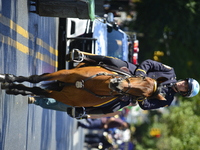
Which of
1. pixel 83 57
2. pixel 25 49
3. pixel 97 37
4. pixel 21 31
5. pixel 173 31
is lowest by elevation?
pixel 83 57

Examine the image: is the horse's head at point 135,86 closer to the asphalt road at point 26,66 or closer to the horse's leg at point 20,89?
the horse's leg at point 20,89

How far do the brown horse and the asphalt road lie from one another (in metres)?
0.69

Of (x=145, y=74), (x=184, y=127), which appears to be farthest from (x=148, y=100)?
(x=184, y=127)

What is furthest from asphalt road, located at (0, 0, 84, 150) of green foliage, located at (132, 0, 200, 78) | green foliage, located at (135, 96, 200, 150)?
green foliage, located at (132, 0, 200, 78)

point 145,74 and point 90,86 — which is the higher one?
point 145,74

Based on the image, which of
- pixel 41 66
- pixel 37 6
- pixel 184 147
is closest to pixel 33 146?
pixel 41 66

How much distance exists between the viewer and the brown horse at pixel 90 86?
5871 millimetres

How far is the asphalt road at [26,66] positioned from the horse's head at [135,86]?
240cm

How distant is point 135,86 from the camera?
5.84 m

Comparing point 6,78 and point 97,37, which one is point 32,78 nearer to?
point 6,78

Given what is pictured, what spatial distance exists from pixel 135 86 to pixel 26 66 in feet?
11.1

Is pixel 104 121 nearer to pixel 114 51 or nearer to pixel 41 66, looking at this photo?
pixel 114 51

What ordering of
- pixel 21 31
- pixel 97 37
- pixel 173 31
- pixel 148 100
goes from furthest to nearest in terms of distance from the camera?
pixel 173 31
pixel 97 37
pixel 21 31
pixel 148 100

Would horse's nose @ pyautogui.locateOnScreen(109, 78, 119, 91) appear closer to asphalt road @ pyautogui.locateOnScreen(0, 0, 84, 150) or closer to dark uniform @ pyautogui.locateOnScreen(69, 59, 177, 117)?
dark uniform @ pyautogui.locateOnScreen(69, 59, 177, 117)
